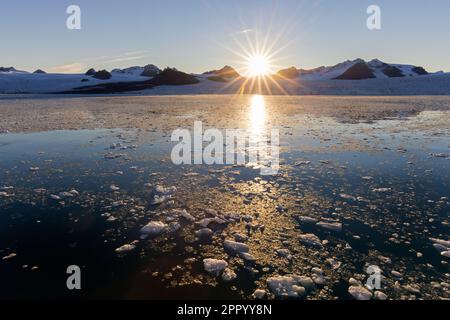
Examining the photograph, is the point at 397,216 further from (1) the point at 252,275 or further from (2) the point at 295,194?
(1) the point at 252,275

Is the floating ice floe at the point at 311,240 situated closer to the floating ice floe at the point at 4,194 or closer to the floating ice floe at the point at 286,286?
the floating ice floe at the point at 286,286

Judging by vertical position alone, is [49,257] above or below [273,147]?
below

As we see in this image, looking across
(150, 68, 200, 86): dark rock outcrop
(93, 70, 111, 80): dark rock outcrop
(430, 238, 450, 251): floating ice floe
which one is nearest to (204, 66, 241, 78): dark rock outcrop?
(93, 70, 111, 80): dark rock outcrop

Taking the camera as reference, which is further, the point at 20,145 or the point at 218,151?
the point at 20,145

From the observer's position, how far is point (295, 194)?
6.85m

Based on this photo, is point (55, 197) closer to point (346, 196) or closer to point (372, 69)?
point (346, 196)

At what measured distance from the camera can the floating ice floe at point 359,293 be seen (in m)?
3.76

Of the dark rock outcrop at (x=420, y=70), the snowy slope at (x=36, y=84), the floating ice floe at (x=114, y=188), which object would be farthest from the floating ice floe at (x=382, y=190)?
the dark rock outcrop at (x=420, y=70)

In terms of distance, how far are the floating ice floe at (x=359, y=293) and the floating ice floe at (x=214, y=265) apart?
1.56 meters

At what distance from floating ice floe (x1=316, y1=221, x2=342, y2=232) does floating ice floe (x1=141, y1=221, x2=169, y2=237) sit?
255 centimetres

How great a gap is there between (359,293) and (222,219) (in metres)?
2.54
